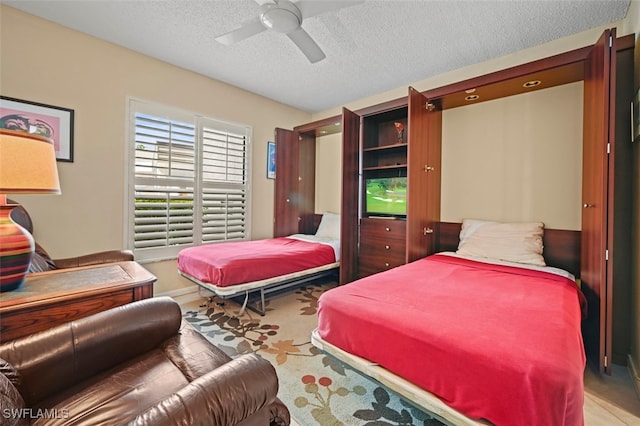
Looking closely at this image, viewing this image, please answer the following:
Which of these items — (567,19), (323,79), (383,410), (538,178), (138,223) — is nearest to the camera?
(383,410)

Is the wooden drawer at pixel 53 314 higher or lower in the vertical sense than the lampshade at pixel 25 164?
lower

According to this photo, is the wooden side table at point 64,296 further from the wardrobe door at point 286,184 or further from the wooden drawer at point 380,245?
the wardrobe door at point 286,184

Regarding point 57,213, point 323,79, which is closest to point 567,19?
point 323,79

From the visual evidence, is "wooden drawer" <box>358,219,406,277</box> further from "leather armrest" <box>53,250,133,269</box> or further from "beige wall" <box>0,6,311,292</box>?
"leather armrest" <box>53,250,133,269</box>

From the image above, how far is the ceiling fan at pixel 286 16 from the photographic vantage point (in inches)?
73.3

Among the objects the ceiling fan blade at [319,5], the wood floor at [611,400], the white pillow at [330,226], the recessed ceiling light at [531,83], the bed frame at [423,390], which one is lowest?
the wood floor at [611,400]

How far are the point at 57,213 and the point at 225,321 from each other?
1.86 m

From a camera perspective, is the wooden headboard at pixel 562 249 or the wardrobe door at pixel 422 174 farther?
the wardrobe door at pixel 422 174

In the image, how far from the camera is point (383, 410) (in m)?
1.54

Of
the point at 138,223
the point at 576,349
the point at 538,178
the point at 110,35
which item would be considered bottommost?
the point at 576,349

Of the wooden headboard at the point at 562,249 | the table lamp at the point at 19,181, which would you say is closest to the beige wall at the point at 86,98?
the table lamp at the point at 19,181

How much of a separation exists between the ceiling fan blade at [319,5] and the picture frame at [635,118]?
1.93 m

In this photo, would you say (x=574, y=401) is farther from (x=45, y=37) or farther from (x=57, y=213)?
(x=45, y=37)

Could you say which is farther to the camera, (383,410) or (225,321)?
(225,321)
